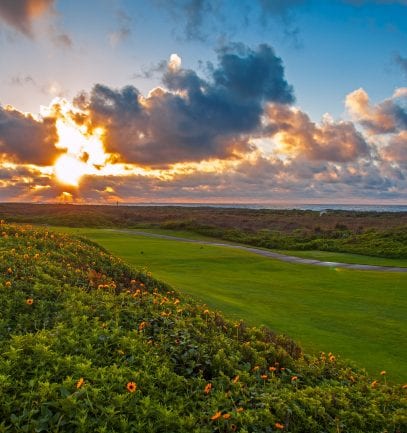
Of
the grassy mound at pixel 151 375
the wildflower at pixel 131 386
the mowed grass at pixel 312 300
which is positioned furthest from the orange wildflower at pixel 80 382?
the mowed grass at pixel 312 300

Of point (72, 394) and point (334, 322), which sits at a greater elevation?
point (72, 394)

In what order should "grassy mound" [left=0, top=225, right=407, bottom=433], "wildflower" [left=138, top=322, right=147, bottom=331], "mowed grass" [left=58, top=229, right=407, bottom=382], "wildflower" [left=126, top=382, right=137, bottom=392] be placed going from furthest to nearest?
1. "mowed grass" [left=58, top=229, right=407, bottom=382]
2. "wildflower" [left=138, top=322, right=147, bottom=331]
3. "wildflower" [left=126, top=382, right=137, bottom=392]
4. "grassy mound" [left=0, top=225, right=407, bottom=433]

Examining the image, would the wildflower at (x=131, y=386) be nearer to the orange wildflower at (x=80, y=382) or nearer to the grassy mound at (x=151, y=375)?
the grassy mound at (x=151, y=375)

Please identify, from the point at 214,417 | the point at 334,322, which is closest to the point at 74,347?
the point at 214,417

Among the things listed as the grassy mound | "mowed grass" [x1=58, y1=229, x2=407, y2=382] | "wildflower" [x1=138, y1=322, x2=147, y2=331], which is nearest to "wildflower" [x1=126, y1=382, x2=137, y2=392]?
the grassy mound

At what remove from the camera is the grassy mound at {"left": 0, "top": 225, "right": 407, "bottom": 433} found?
393 centimetres

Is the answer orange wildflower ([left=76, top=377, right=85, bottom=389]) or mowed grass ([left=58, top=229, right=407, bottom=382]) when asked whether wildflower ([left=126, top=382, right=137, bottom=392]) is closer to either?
orange wildflower ([left=76, top=377, right=85, bottom=389])

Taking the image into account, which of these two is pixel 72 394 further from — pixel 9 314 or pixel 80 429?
pixel 9 314

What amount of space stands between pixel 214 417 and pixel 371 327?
8.85 m

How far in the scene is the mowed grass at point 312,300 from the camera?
9461mm

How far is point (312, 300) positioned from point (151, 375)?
36.3 feet

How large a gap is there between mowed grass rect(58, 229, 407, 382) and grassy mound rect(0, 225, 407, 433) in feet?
6.89

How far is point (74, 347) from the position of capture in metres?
5.13

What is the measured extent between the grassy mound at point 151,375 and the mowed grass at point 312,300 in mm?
2101
